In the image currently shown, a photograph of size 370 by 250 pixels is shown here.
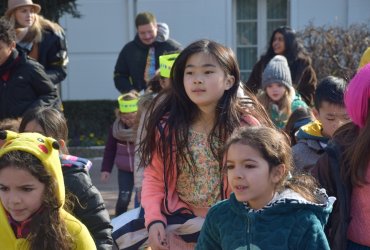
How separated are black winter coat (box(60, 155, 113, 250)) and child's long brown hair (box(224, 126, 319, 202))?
0.90 meters

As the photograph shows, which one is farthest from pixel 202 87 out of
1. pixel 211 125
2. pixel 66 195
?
pixel 66 195

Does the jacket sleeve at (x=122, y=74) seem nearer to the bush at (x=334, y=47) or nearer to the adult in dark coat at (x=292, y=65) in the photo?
the adult in dark coat at (x=292, y=65)

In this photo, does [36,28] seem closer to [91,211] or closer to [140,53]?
[140,53]

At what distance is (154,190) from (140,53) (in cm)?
467

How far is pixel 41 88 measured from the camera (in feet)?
21.3

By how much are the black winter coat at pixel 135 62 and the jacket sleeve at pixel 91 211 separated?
15.4 feet

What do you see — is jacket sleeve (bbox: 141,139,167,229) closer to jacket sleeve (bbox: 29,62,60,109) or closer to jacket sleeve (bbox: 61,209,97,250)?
jacket sleeve (bbox: 61,209,97,250)

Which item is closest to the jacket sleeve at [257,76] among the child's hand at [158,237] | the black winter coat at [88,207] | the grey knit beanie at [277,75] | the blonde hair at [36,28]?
the grey knit beanie at [277,75]

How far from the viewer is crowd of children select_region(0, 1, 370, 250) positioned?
3.39m

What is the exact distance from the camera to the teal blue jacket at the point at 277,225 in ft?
10.8

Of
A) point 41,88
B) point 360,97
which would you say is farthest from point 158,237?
point 41,88

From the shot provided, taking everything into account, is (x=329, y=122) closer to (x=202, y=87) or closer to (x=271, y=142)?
(x=202, y=87)

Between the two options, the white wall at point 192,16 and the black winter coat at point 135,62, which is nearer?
the black winter coat at point 135,62

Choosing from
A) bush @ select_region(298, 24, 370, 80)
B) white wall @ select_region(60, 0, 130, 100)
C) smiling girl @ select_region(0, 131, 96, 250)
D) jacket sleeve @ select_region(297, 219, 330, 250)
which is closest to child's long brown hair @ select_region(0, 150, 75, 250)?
smiling girl @ select_region(0, 131, 96, 250)
